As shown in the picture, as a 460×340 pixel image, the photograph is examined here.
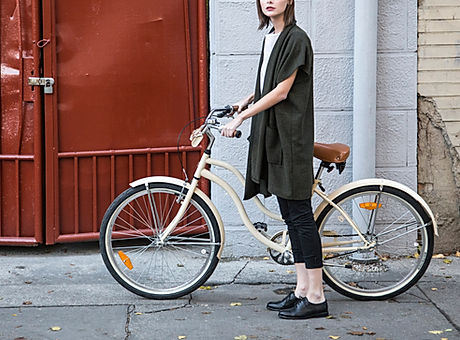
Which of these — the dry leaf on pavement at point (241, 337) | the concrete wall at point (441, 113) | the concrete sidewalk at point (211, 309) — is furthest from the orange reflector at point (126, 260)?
the concrete wall at point (441, 113)

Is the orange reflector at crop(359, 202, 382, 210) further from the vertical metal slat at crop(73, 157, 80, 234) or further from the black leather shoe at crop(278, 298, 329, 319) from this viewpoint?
the vertical metal slat at crop(73, 157, 80, 234)

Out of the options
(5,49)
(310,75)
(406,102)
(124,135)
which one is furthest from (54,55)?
(406,102)

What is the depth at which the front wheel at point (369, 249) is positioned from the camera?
17.7 feet

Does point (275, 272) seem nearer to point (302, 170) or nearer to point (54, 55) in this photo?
point (302, 170)

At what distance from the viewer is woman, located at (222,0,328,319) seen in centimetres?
491

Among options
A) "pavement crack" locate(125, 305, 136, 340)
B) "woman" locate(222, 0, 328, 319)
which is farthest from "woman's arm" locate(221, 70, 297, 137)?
"pavement crack" locate(125, 305, 136, 340)

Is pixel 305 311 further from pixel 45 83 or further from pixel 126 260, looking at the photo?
pixel 45 83

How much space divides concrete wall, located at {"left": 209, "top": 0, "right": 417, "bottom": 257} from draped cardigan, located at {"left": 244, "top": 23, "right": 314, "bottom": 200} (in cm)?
136

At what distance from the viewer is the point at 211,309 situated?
211 inches

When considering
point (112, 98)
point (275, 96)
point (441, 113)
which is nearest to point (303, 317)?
point (275, 96)

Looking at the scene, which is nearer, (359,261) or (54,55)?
(359,261)

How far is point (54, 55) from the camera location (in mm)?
6375

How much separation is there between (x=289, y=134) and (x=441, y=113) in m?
2.00

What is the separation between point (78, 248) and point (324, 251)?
231 centimetres
